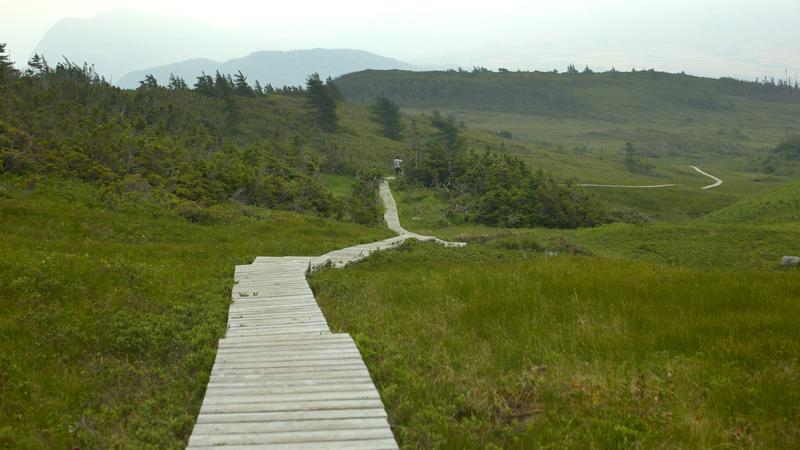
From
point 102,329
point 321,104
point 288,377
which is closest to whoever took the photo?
point 288,377

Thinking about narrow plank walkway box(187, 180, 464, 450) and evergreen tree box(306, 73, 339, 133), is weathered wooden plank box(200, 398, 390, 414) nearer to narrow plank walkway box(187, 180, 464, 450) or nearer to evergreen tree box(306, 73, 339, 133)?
narrow plank walkway box(187, 180, 464, 450)

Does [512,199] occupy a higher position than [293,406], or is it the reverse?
[293,406]

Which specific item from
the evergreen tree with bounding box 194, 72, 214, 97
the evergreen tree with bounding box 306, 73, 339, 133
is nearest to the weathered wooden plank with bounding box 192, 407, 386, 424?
the evergreen tree with bounding box 306, 73, 339, 133

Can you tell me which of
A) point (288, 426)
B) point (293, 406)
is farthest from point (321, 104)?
point (288, 426)

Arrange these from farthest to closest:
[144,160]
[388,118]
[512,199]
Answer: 1. [388,118]
2. [512,199]
3. [144,160]

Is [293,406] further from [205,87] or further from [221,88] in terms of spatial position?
[205,87]

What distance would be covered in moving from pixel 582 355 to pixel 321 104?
93692 millimetres

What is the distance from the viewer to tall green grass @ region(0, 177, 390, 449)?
7.50m

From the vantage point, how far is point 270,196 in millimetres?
38688

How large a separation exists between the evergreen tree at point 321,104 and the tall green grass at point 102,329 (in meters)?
77.8

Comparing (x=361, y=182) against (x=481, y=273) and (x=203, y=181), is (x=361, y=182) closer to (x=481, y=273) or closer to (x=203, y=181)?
(x=203, y=181)

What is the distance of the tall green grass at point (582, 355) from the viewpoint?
7387 millimetres

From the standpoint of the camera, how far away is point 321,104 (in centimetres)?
9994

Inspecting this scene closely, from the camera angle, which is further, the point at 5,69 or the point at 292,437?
the point at 5,69
